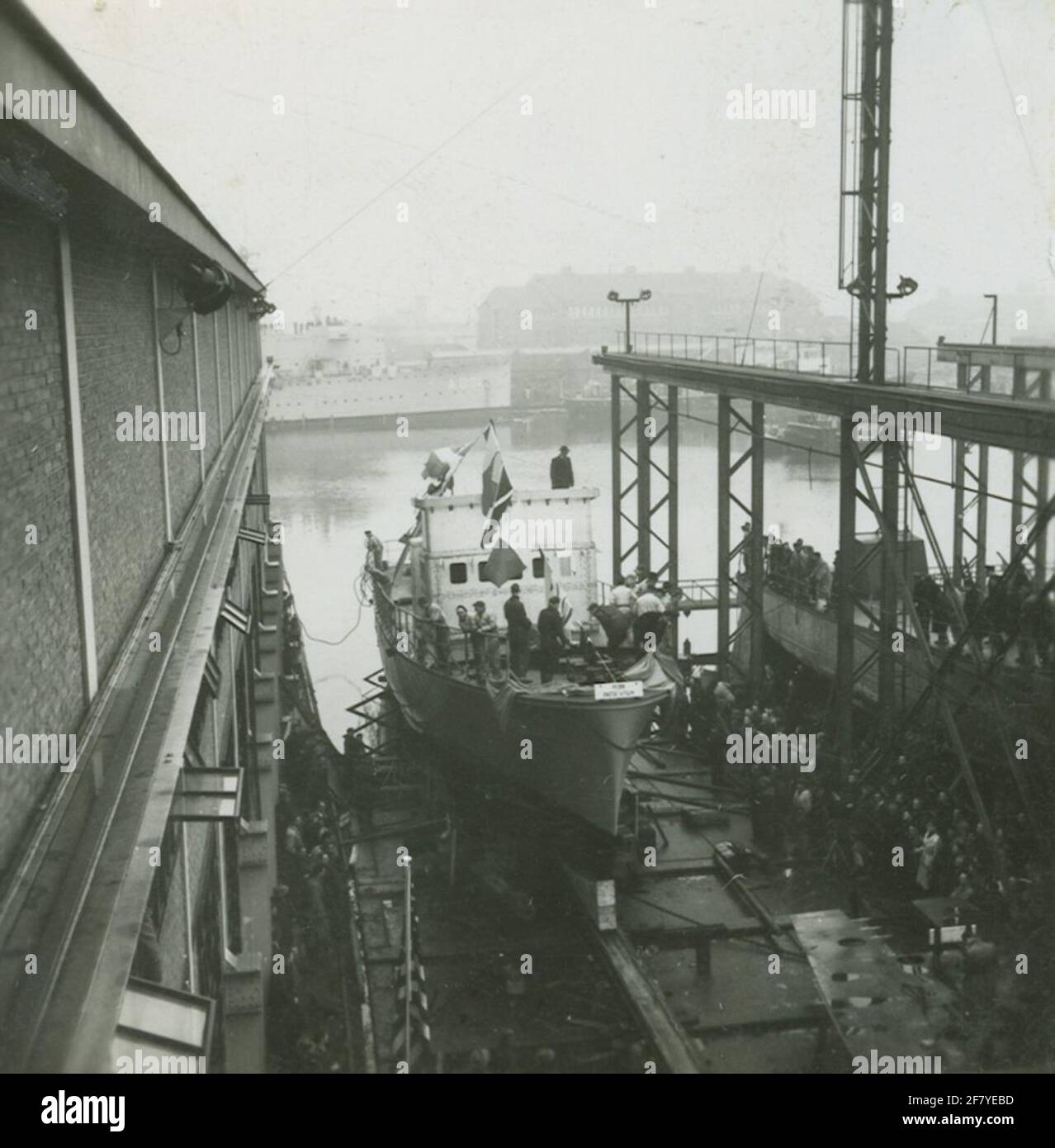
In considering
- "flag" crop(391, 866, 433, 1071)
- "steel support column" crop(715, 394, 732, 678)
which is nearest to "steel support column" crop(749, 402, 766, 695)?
"steel support column" crop(715, 394, 732, 678)

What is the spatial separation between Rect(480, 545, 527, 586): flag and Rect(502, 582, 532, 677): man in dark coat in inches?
60.4

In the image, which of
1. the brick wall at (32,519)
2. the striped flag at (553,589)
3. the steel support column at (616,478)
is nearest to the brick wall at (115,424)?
the brick wall at (32,519)

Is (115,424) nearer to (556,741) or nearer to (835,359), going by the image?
(556,741)

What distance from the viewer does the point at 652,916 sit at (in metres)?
14.7

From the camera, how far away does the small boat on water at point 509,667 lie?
651 inches

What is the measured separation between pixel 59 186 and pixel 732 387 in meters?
16.6

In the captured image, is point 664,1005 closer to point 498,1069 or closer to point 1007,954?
point 498,1069

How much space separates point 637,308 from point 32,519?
9427cm

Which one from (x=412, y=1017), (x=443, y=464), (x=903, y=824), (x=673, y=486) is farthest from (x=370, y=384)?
(x=412, y=1017)

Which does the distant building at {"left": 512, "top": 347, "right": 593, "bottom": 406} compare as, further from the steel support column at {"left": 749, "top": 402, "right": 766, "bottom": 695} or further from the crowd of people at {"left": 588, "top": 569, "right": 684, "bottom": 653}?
the crowd of people at {"left": 588, "top": 569, "right": 684, "bottom": 653}

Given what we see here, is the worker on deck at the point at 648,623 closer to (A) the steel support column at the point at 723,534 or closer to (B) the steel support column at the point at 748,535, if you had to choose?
(B) the steel support column at the point at 748,535

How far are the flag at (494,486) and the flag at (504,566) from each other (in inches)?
39.7

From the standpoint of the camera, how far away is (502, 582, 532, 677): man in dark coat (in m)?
17.4

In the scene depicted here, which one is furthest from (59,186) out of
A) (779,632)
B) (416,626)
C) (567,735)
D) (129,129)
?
(779,632)
